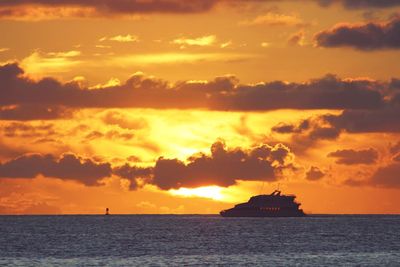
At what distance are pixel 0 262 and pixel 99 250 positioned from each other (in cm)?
3657

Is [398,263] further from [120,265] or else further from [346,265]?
[120,265]

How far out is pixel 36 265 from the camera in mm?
142500

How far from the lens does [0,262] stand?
147875mm

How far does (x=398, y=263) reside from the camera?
486ft

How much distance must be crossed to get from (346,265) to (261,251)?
3752cm

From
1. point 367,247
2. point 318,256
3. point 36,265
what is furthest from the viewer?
point 367,247

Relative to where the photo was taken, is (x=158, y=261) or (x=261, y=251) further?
(x=261, y=251)

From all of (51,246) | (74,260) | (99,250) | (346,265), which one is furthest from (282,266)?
(51,246)

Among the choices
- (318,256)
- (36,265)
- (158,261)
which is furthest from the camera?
(318,256)

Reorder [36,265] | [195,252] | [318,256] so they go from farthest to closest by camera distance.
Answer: [195,252]
[318,256]
[36,265]

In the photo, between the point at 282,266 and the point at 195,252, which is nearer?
the point at 282,266

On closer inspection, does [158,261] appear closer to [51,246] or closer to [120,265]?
[120,265]

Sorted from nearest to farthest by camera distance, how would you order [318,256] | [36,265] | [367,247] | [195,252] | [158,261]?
[36,265] < [158,261] < [318,256] < [195,252] < [367,247]

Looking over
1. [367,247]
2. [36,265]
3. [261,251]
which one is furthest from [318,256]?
[36,265]
